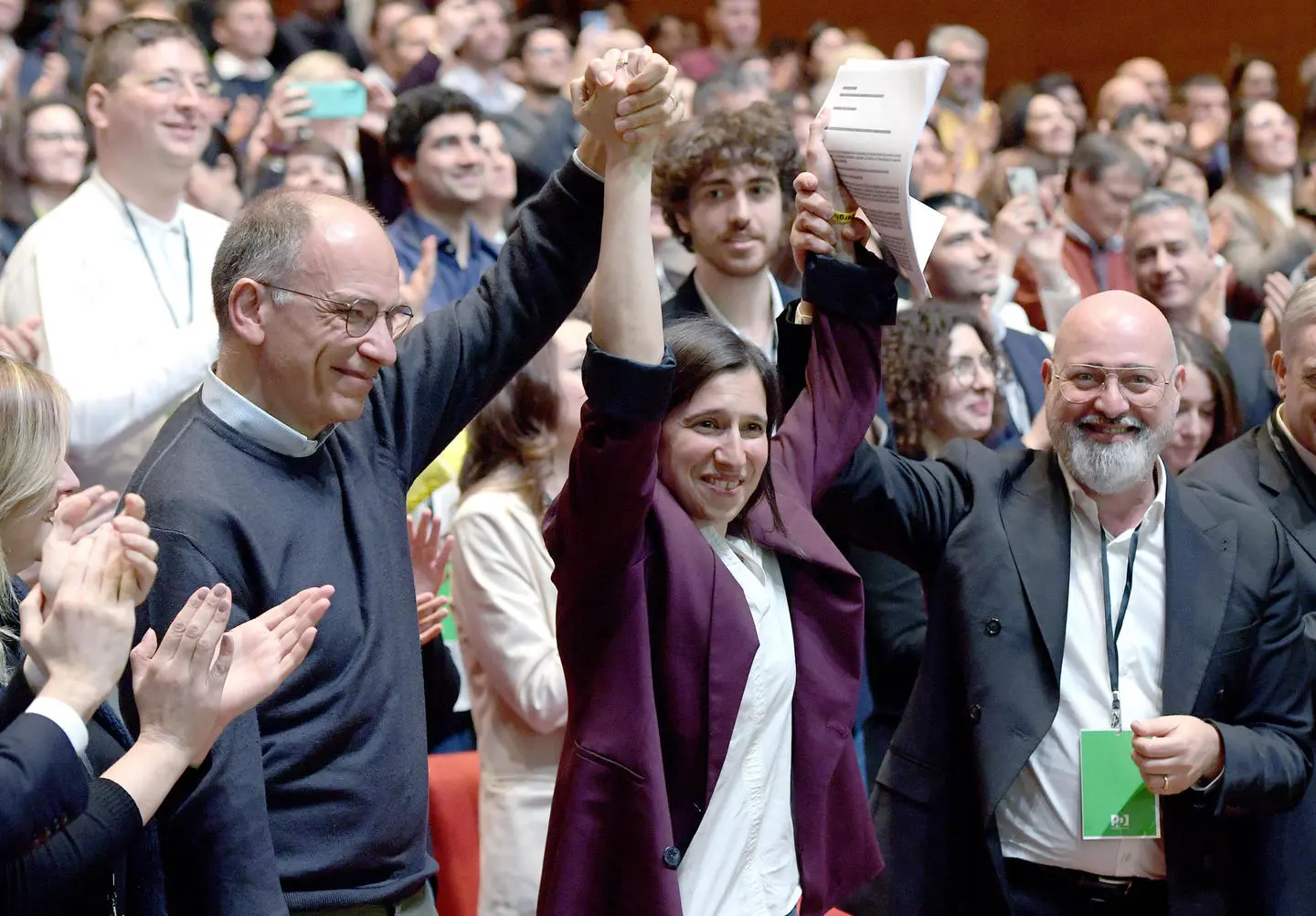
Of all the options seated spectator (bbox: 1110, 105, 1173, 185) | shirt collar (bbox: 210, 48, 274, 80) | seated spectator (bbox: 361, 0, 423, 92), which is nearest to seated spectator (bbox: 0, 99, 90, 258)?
shirt collar (bbox: 210, 48, 274, 80)

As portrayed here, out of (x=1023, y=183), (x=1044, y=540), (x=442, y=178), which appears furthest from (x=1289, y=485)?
(x=1023, y=183)

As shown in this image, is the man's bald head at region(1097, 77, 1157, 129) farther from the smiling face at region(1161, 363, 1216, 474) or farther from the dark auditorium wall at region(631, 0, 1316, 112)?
the smiling face at region(1161, 363, 1216, 474)

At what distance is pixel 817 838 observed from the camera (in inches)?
79.1

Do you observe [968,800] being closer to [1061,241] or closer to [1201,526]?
[1201,526]

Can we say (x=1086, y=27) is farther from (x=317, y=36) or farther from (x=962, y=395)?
(x=962, y=395)

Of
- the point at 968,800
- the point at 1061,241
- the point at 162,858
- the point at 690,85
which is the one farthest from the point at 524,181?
the point at 162,858

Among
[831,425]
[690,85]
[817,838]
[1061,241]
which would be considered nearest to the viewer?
[817,838]

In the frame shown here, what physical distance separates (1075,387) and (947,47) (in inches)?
219

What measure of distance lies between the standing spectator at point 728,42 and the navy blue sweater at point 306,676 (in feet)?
19.6

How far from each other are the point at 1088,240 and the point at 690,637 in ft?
12.8

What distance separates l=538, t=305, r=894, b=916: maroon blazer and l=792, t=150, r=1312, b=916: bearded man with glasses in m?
0.27

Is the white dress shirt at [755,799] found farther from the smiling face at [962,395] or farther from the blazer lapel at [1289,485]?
the smiling face at [962,395]

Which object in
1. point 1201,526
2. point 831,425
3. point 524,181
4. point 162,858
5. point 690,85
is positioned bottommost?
point 162,858

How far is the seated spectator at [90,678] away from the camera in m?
1.47
